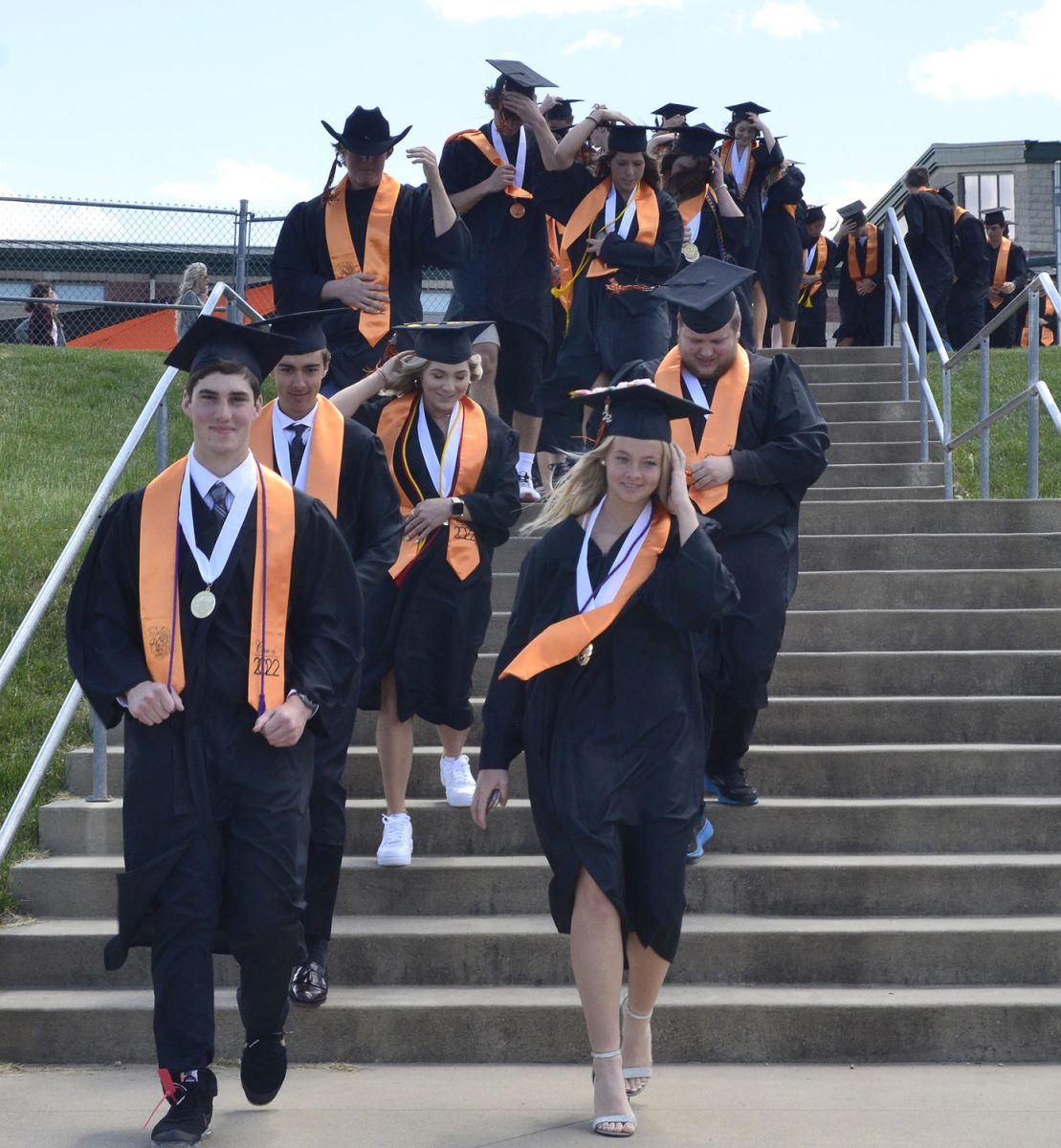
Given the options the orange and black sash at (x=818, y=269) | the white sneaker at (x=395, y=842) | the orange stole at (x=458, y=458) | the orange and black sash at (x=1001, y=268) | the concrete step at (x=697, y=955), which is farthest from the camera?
the orange and black sash at (x=1001, y=268)

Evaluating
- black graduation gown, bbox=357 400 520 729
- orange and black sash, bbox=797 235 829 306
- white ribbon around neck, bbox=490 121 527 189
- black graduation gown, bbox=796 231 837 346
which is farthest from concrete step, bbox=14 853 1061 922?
black graduation gown, bbox=796 231 837 346

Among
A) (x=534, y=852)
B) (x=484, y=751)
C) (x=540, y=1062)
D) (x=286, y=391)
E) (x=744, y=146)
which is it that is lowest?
(x=540, y=1062)

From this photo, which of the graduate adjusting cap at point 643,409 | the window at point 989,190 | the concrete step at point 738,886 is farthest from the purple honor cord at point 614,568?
the window at point 989,190

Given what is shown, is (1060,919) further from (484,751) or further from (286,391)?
(286,391)

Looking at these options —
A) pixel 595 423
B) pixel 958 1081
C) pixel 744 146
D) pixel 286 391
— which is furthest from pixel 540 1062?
pixel 744 146

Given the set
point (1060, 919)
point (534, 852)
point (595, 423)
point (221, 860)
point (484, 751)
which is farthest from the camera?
point (595, 423)

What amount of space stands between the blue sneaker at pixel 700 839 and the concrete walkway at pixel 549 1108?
876 mm

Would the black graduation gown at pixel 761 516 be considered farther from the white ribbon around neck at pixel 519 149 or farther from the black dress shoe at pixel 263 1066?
the white ribbon around neck at pixel 519 149

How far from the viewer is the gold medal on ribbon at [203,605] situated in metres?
4.56

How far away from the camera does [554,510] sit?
4957 millimetres

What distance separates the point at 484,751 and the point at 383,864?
4.36 feet

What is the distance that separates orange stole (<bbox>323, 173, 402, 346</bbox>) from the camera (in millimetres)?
7645

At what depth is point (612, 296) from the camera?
8.69 metres

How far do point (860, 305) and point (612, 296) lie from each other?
24.3 feet
